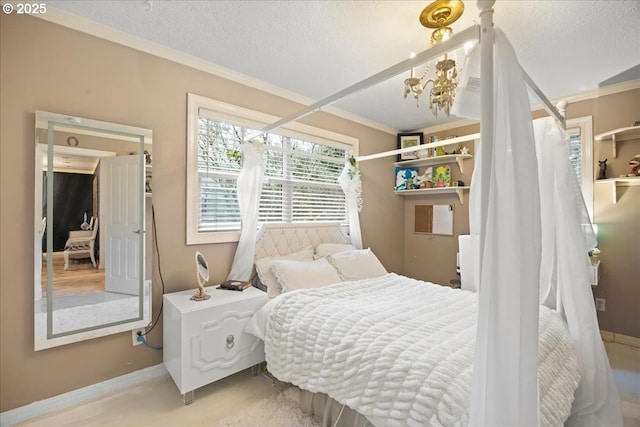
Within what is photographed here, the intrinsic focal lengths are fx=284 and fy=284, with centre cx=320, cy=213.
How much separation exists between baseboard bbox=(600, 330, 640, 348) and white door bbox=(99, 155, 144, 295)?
4.14 m

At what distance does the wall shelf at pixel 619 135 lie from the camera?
2541mm

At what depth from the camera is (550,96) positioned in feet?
9.78

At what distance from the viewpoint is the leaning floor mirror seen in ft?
5.91

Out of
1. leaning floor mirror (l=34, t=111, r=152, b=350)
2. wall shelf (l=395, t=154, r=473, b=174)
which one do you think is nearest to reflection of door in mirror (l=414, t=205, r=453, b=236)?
wall shelf (l=395, t=154, r=473, b=174)

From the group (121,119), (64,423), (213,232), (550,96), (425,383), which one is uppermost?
(550,96)

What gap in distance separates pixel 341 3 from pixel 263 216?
1922 mm

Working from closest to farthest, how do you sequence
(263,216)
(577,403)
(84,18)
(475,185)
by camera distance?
(475,185) → (577,403) → (84,18) → (263,216)

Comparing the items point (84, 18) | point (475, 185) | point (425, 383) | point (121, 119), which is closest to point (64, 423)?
point (121, 119)

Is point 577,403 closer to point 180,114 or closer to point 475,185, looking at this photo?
point 475,185

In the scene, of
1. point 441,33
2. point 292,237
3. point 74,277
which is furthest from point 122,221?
point 441,33

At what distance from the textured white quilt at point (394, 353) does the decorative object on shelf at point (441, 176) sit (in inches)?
76.2

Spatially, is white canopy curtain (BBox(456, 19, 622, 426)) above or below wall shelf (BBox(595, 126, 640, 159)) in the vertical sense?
below

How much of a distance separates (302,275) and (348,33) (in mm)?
1869

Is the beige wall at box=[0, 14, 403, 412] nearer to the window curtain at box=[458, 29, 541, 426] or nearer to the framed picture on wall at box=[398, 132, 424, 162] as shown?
the window curtain at box=[458, 29, 541, 426]
